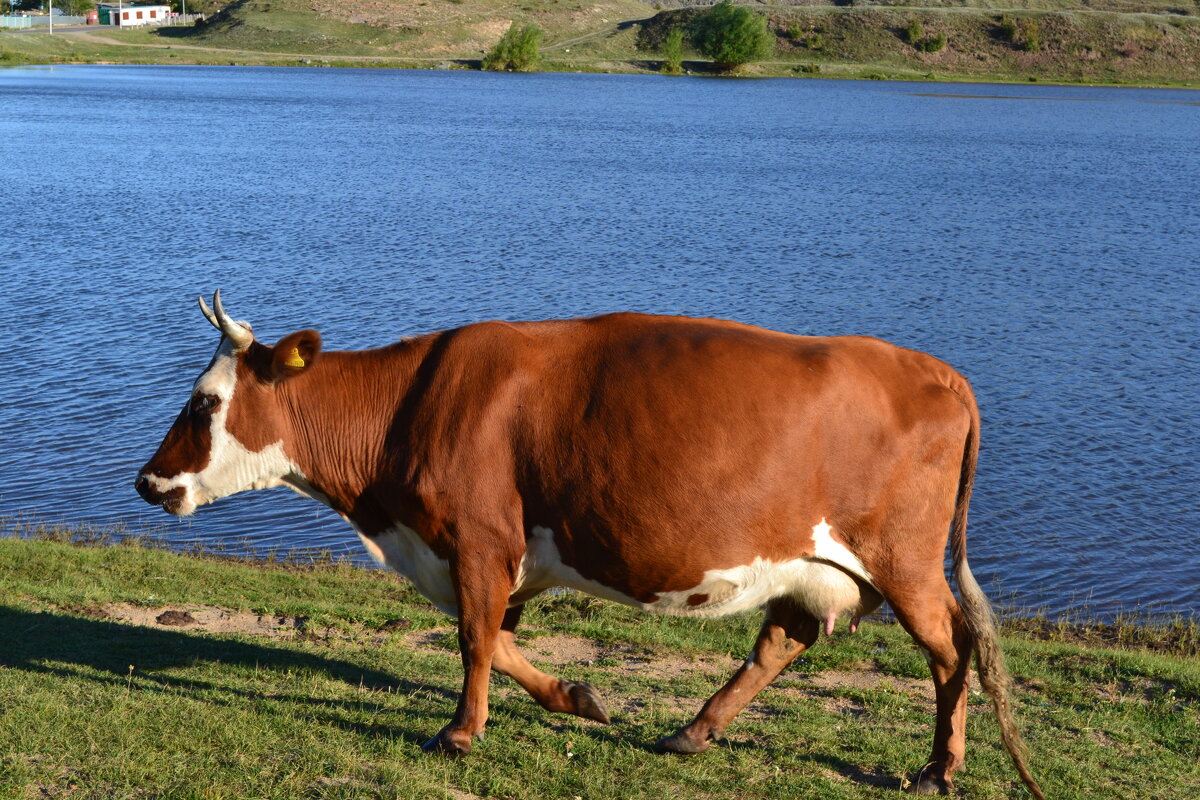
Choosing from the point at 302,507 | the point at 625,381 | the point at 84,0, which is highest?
the point at 84,0

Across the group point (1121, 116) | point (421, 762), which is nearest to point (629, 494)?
point (421, 762)

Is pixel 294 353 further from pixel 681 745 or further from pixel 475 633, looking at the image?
pixel 681 745

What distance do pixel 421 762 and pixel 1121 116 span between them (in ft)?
340

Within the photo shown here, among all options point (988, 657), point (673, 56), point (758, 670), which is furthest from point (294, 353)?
point (673, 56)

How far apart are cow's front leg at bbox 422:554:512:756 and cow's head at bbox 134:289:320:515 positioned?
135 cm

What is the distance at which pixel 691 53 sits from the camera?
527 ft

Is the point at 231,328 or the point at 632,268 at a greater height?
the point at 231,328

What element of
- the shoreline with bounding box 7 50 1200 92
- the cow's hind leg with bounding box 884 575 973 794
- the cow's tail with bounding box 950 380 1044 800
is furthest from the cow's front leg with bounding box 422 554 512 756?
the shoreline with bounding box 7 50 1200 92

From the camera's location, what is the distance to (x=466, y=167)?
176 ft

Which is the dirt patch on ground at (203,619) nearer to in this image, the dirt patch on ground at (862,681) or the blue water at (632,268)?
the dirt patch on ground at (862,681)

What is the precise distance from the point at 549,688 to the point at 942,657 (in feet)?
7.00

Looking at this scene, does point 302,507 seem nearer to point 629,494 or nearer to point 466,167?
point 629,494

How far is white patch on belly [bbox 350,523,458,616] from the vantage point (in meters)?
6.61

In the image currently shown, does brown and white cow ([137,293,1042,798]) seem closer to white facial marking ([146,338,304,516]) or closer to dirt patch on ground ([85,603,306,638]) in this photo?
white facial marking ([146,338,304,516])
